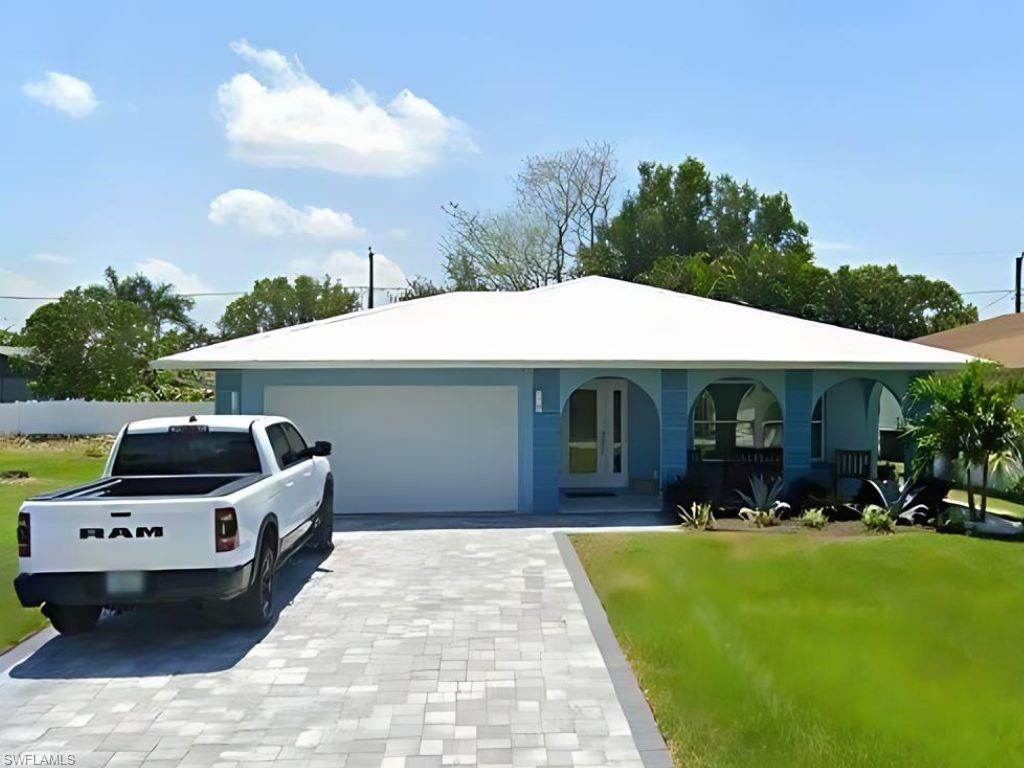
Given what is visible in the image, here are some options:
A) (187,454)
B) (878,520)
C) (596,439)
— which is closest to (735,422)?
(596,439)

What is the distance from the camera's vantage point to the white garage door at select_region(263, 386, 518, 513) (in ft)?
46.6

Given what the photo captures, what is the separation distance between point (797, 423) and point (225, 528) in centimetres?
1065

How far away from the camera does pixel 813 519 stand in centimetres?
1291

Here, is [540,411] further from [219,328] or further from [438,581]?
[219,328]

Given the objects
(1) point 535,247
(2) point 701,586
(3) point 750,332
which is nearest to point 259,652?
(2) point 701,586

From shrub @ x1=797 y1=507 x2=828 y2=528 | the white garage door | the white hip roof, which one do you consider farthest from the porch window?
the white garage door

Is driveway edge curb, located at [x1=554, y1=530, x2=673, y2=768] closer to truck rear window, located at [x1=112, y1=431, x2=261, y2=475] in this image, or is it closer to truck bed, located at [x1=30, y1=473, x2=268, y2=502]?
truck bed, located at [x1=30, y1=473, x2=268, y2=502]

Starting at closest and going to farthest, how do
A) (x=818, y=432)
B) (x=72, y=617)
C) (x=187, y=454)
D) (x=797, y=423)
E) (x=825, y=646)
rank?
(x=825, y=646), (x=72, y=617), (x=187, y=454), (x=797, y=423), (x=818, y=432)

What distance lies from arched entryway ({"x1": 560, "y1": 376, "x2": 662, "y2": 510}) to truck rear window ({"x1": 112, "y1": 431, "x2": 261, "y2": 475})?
9029 mm

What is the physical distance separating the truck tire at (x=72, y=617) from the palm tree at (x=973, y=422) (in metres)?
11.3

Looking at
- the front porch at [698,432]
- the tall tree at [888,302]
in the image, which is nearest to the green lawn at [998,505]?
the front porch at [698,432]

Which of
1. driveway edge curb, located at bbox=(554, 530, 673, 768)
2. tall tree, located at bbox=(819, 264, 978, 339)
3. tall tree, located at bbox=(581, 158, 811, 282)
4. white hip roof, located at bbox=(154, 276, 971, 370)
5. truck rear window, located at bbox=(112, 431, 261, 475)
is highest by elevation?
tall tree, located at bbox=(581, 158, 811, 282)

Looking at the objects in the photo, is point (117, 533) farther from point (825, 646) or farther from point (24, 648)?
point (825, 646)

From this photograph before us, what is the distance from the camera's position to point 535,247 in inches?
1709
